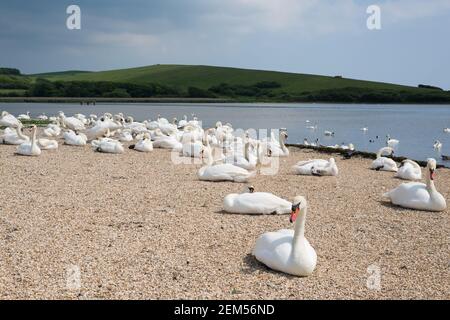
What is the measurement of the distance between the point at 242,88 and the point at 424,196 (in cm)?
11567

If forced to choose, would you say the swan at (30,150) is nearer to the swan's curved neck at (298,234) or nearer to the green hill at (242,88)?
the swan's curved neck at (298,234)

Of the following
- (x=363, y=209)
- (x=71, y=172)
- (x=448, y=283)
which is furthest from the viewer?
(x=71, y=172)

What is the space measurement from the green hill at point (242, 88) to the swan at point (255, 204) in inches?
4139

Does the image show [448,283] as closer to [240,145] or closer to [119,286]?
[119,286]

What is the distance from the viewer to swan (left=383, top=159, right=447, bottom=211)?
11008 millimetres

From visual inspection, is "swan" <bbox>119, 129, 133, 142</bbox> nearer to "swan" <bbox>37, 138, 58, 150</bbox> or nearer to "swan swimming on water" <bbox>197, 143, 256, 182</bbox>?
"swan" <bbox>37, 138, 58, 150</bbox>

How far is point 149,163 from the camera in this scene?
17.6 metres

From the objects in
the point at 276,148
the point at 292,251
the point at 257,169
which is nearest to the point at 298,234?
the point at 292,251

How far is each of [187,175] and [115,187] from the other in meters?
2.75

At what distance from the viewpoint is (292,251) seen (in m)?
6.98
